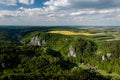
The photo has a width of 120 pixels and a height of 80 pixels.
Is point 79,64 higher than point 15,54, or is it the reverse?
point 15,54

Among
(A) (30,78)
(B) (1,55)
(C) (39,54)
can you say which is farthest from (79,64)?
(A) (30,78)

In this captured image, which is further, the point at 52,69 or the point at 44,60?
the point at 44,60

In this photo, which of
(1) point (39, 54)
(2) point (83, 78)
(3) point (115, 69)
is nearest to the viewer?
(2) point (83, 78)

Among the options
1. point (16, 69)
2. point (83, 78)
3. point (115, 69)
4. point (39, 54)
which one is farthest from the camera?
point (39, 54)

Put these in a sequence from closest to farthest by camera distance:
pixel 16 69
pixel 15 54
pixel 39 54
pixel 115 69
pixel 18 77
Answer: pixel 18 77 < pixel 16 69 < pixel 115 69 < pixel 15 54 < pixel 39 54

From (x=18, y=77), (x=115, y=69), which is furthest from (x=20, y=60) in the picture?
(x=115, y=69)

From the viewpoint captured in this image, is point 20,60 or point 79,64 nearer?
point 20,60

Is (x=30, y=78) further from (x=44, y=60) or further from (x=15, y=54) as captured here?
(x=15, y=54)

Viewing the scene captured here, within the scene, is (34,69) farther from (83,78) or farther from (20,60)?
(83,78)

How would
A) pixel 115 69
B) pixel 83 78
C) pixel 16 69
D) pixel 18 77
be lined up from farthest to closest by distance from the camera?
pixel 115 69
pixel 16 69
pixel 83 78
pixel 18 77
